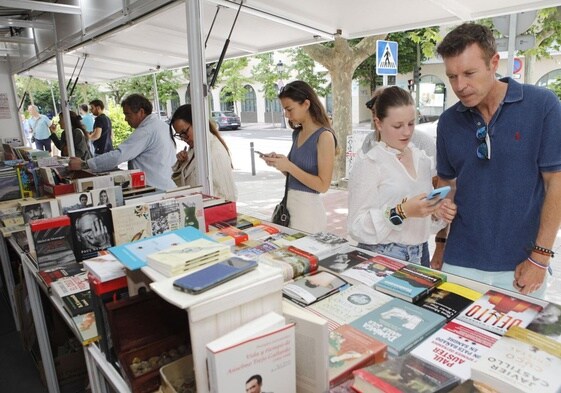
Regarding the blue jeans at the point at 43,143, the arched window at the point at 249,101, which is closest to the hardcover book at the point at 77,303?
the blue jeans at the point at 43,143

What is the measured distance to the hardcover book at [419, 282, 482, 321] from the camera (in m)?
1.29

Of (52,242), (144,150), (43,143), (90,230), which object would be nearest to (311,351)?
(90,230)

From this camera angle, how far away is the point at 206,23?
138 inches

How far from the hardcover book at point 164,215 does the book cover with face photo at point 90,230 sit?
0.22 m

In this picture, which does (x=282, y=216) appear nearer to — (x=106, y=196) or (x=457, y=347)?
(x=106, y=196)

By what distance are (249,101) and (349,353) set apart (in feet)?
100

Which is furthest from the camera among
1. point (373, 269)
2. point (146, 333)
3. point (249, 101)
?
point (249, 101)

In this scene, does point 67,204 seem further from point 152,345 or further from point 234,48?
point 234,48

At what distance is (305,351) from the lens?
924 millimetres

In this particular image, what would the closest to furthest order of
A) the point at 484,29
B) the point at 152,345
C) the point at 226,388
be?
the point at 226,388 < the point at 152,345 < the point at 484,29

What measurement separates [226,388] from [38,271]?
5.30ft

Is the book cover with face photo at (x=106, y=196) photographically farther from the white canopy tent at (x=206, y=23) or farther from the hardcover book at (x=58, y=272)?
the white canopy tent at (x=206, y=23)

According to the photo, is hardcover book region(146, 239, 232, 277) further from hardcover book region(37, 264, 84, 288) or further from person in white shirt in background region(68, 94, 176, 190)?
person in white shirt in background region(68, 94, 176, 190)

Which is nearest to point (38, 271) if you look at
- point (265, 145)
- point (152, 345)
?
point (152, 345)
